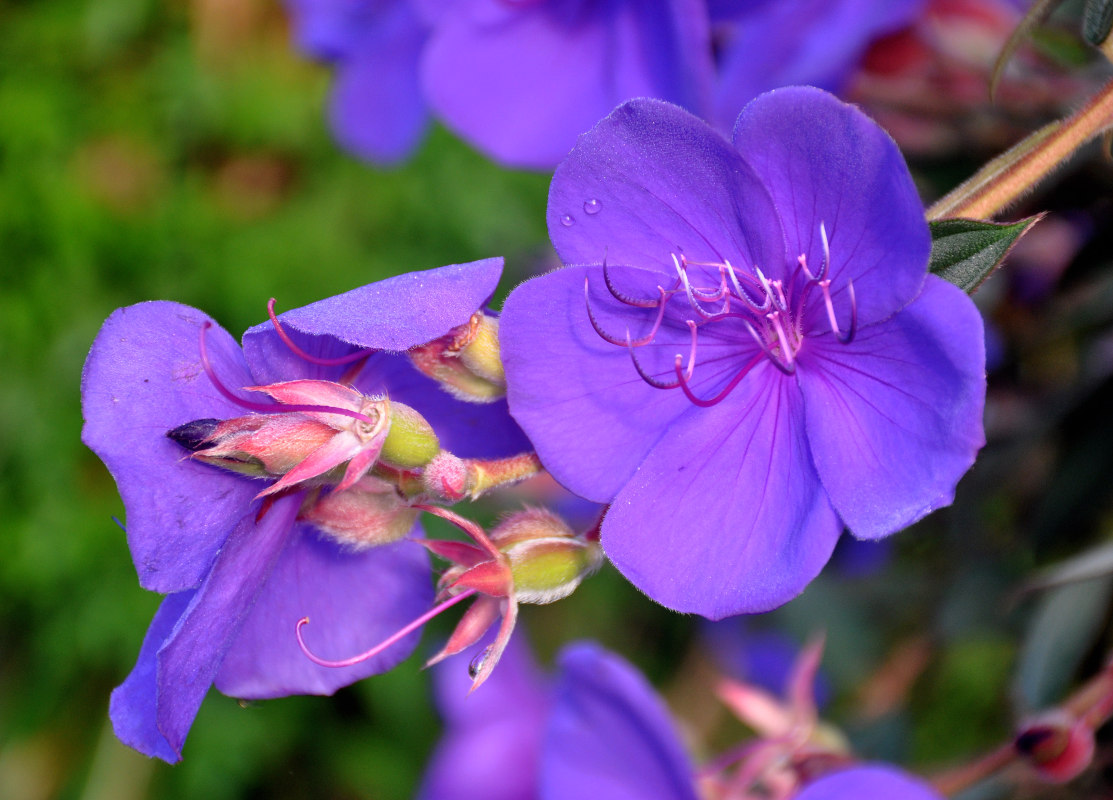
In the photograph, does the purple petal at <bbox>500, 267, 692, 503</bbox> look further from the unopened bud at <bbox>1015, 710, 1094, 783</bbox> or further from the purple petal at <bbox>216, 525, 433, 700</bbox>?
the unopened bud at <bbox>1015, 710, 1094, 783</bbox>

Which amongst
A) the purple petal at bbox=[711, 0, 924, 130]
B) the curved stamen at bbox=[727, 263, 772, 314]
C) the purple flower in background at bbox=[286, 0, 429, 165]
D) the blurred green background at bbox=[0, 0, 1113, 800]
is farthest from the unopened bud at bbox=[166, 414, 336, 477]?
the blurred green background at bbox=[0, 0, 1113, 800]

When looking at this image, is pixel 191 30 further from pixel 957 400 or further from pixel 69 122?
pixel 957 400

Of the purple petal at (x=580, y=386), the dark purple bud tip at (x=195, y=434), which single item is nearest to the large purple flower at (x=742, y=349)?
the purple petal at (x=580, y=386)

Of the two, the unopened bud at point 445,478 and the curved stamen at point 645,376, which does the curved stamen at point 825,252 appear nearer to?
the curved stamen at point 645,376

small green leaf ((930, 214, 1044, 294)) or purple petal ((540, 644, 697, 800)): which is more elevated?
small green leaf ((930, 214, 1044, 294))

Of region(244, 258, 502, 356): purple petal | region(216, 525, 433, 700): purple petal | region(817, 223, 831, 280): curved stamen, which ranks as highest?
region(817, 223, 831, 280): curved stamen
